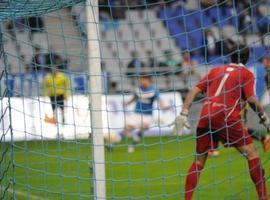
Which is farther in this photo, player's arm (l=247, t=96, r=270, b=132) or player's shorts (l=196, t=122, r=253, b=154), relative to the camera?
player's shorts (l=196, t=122, r=253, b=154)

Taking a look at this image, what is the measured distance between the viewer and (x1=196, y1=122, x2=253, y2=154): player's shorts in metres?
7.33

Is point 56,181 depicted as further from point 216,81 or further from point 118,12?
point 118,12

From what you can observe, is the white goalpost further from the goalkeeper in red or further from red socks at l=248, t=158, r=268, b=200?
red socks at l=248, t=158, r=268, b=200

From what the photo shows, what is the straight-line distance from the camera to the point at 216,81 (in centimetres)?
743

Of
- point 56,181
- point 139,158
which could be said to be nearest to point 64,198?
point 56,181

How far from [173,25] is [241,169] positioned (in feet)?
42.6

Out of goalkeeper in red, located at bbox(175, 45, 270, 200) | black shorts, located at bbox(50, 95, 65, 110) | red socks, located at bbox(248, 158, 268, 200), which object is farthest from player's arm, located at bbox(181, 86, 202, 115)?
black shorts, located at bbox(50, 95, 65, 110)

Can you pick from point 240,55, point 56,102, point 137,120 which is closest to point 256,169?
point 240,55

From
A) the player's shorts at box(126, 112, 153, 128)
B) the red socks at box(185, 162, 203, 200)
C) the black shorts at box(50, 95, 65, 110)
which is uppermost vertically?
the black shorts at box(50, 95, 65, 110)

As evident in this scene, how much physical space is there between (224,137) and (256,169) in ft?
1.53

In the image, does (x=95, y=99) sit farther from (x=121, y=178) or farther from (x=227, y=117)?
(x=121, y=178)

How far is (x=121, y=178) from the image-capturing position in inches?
394

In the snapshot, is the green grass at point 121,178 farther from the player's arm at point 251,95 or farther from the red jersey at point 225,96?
the player's arm at point 251,95

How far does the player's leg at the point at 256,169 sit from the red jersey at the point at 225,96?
13.0 inches
